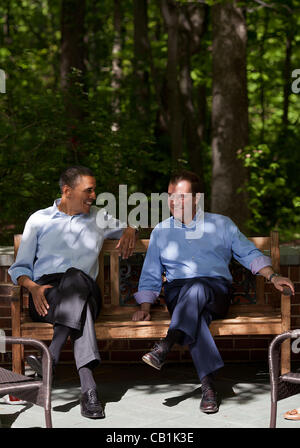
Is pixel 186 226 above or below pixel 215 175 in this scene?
below

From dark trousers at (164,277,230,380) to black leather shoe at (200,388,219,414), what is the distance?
0.11 meters

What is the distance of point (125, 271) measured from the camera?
6.14 metres

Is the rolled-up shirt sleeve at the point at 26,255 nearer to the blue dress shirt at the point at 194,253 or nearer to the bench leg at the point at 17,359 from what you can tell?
the bench leg at the point at 17,359

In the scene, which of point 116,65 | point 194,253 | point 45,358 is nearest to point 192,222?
point 194,253

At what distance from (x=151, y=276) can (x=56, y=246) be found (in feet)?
2.28

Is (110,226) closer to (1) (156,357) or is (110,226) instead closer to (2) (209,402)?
(1) (156,357)

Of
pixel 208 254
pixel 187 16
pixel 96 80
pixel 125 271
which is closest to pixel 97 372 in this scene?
pixel 125 271

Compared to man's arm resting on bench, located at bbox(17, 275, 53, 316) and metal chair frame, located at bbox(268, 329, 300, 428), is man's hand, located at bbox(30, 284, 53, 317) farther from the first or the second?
metal chair frame, located at bbox(268, 329, 300, 428)

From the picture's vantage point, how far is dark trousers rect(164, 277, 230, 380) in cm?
517

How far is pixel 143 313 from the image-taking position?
5.52m

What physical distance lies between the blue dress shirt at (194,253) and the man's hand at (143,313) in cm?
4

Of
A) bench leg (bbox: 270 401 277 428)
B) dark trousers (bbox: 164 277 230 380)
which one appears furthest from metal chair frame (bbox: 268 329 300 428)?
dark trousers (bbox: 164 277 230 380)

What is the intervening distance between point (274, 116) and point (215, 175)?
38.8 ft

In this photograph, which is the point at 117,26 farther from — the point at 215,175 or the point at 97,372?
the point at 97,372
